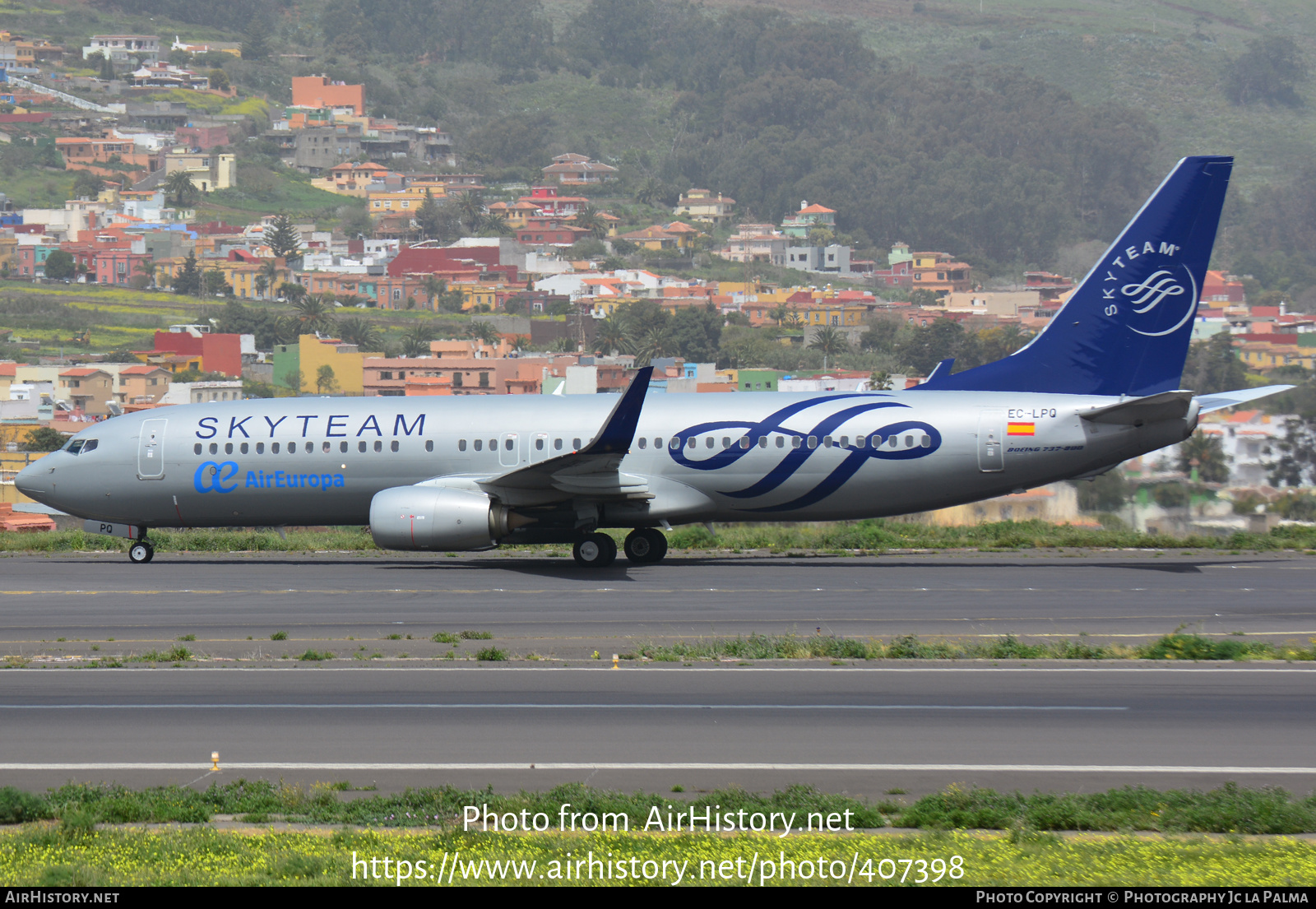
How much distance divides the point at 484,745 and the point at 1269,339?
498 feet

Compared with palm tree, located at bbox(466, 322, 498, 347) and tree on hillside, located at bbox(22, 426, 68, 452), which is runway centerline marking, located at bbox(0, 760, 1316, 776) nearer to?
tree on hillside, located at bbox(22, 426, 68, 452)

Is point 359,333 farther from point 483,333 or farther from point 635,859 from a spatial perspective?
point 635,859

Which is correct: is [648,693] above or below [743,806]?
below

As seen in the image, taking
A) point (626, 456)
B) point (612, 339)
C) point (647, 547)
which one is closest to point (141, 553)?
point (626, 456)

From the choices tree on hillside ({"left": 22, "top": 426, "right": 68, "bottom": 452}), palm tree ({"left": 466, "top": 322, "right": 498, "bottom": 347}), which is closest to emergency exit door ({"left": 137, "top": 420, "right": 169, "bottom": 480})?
tree on hillside ({"left": 22, "top": 426, "right": 68, "bottom": 452})

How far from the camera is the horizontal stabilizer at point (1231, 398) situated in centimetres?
3011

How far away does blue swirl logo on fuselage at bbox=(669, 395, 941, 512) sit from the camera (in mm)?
30344

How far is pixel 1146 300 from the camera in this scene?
101 ft

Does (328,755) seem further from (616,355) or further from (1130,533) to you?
(616,355)

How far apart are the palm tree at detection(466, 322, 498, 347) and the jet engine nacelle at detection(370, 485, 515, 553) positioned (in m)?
135

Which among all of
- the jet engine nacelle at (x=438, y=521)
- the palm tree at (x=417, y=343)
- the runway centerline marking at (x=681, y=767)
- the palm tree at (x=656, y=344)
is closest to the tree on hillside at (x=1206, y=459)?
the jet engine nacelle at (x=438, y=521)

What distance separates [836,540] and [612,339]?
13689 centimetres

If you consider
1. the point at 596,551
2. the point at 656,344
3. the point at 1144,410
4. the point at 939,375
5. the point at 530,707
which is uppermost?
the point at 656,344

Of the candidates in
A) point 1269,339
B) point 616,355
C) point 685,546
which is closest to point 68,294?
point 616,355
